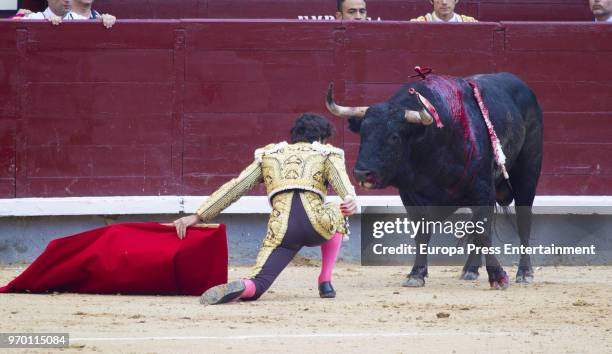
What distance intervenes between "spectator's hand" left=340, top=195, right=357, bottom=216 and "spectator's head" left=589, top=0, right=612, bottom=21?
3402 millimetres

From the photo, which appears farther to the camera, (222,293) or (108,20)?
(108,20)

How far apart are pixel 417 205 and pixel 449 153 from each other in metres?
0.34

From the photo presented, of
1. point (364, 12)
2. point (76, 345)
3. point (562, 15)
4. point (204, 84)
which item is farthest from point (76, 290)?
point (562, 15)

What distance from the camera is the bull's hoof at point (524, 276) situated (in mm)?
8094

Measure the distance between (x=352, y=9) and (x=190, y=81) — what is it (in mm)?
1068

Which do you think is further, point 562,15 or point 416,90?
point 562,15

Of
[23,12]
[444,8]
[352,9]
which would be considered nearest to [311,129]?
[352,9]

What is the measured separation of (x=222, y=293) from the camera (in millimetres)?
6660

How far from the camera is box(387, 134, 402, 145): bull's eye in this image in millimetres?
7566

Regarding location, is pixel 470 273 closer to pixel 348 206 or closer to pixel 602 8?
pixel 348 206

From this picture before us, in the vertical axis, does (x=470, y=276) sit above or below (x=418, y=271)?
below

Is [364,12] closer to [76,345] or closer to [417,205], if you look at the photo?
[417,205]

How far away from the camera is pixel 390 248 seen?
945cm

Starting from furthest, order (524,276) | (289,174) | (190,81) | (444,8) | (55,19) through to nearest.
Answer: (444,8) → (190,81) → (55,19) → (524,276) → (289,174)
